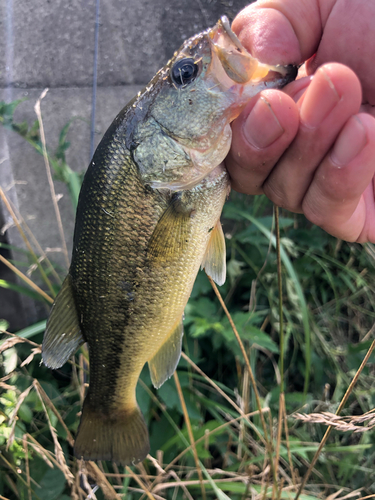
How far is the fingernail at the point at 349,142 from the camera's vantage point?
78 cm

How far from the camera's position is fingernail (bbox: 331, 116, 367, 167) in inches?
30.9

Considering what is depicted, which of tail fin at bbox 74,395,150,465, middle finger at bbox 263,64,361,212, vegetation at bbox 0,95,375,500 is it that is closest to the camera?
middle finger at bbox 263,64,361,212

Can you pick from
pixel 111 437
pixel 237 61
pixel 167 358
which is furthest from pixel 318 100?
pixel 111 437

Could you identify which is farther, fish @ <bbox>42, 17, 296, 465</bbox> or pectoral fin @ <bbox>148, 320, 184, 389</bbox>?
pectoral fin @ <bbox>148, 320, 184, 389</bbox>

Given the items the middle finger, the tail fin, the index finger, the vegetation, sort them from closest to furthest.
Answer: the middle finger, the index finger, the tail fin, the vegetation

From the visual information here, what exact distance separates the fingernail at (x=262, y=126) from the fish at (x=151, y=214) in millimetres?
56

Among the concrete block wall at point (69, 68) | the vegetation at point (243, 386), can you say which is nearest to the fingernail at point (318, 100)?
the vegetation at point (243, 386)

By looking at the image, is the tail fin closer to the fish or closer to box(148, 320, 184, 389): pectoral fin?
the fish

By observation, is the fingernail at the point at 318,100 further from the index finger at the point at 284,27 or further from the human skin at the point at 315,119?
the index finger at the point at 284,27

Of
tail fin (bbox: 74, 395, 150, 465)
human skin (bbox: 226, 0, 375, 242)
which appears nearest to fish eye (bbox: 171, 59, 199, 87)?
human skin (bbox: 226, 0, 375, 242)

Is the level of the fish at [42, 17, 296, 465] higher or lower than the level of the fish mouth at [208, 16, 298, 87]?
lower

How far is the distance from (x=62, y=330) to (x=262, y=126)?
849 millimetres

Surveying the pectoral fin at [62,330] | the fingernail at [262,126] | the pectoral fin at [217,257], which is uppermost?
the fingernail at [262,126]

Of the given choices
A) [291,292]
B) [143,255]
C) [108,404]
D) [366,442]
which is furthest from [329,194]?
[366,442]
